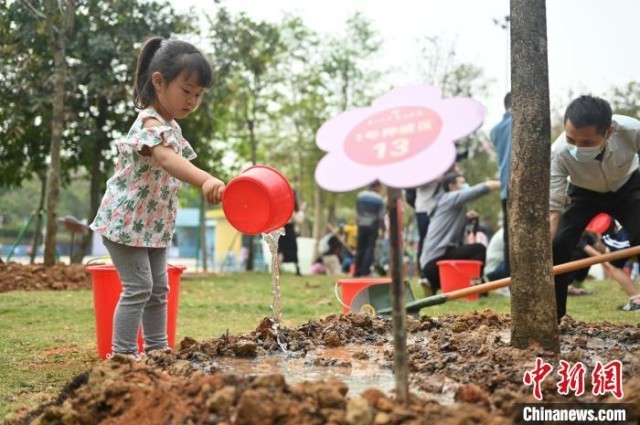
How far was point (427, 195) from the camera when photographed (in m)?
7.92

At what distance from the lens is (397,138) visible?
1906 millimetres

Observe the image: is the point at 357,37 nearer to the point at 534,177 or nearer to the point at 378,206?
the point at 378,206

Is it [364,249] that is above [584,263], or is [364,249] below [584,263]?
above

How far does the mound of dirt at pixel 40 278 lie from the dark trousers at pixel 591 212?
6017 mm

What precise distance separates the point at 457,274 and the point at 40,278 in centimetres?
482

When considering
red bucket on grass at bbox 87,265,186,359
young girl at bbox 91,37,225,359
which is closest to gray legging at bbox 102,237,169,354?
young girl at bbox 91,37,225,359

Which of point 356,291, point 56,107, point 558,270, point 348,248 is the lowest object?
point 356,291

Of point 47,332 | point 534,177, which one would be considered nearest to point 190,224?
point 47,332

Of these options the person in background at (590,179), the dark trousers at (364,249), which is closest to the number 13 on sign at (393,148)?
the person in background at (590,179)

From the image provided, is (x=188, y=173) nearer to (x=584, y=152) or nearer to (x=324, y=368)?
(x=324, y=368)

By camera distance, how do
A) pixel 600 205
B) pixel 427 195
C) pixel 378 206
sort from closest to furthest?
pixel 600 205, pixel 427 195, pixel 378 206

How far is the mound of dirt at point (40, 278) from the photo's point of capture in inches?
319

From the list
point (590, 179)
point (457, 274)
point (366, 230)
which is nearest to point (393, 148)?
point (590, 179)

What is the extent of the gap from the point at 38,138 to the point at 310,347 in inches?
401
